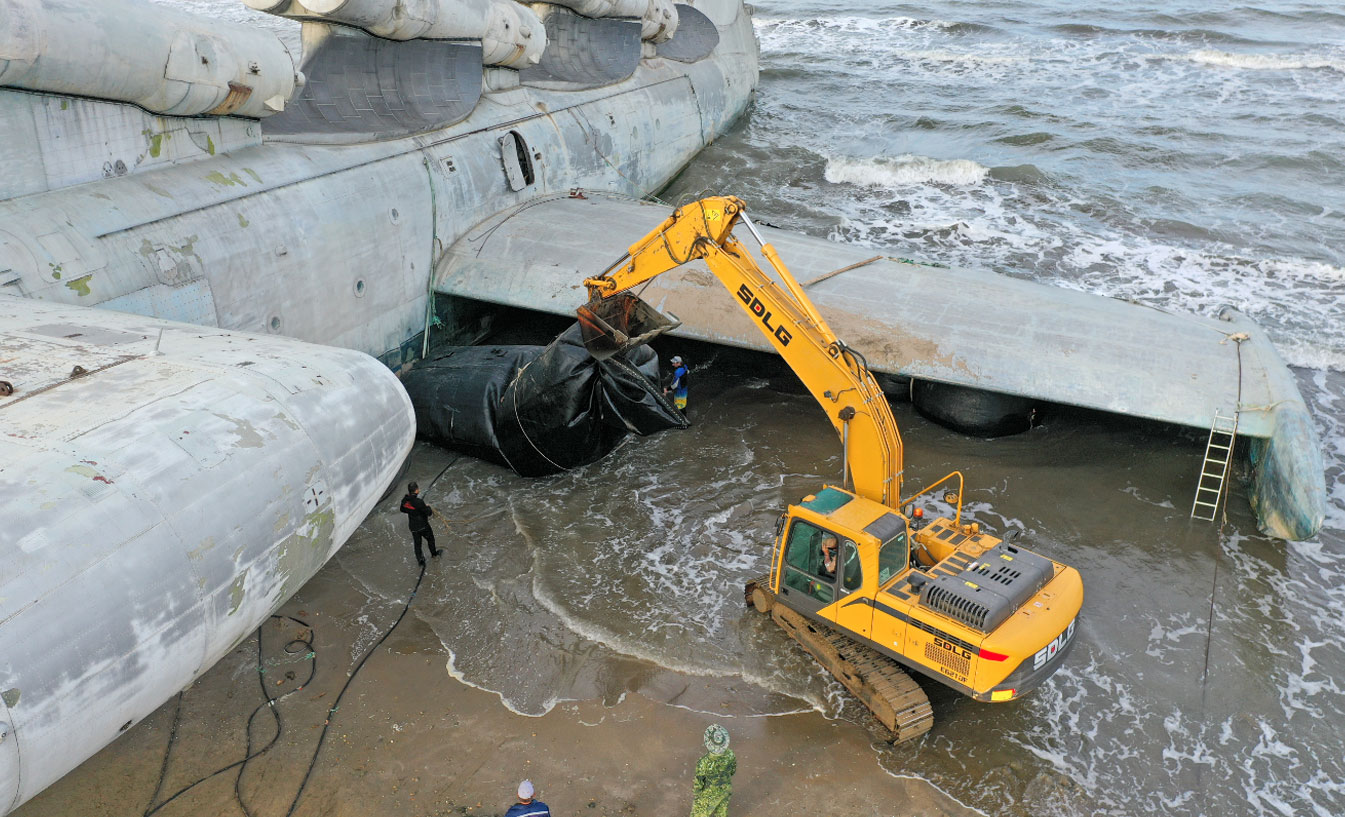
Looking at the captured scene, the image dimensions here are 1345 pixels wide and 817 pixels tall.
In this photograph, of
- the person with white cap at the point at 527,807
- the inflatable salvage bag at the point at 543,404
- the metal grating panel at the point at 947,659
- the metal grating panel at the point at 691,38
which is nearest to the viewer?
the person with white cap at the point at 527,807

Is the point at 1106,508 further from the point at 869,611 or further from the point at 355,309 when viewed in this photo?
the point at 355,309

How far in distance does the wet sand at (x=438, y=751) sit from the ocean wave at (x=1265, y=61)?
32.7 meters

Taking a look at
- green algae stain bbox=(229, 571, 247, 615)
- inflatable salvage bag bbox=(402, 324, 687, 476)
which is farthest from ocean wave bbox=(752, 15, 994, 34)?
green algae stain bbox=(229, 571, 247, 615)

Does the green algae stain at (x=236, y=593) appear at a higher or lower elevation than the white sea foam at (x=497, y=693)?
higher

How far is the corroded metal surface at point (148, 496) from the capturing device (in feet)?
14.3

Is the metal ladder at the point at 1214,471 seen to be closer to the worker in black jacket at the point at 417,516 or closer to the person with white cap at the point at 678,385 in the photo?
the person with white cap at the point at 678,385

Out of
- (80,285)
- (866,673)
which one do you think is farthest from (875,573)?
(80,285)

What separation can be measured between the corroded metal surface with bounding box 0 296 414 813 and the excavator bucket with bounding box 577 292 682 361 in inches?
121

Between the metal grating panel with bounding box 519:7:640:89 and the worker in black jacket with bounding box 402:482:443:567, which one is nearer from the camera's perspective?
the worker in black jacket with bounding box 402:482:443:567

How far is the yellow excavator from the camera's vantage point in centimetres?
695

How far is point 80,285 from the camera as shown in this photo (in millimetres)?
7938

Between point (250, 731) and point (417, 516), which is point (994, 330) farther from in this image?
point (250, 731)

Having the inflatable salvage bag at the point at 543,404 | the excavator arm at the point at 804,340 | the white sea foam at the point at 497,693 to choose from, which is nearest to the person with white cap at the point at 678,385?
the inflatable salvage bag at the point at 543,404

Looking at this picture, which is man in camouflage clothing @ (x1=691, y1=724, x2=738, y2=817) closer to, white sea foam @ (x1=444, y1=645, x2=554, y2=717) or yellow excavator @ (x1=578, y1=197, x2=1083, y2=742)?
yellow excavator @ (x1=578, y1=197, x2=1083, y2=742)
